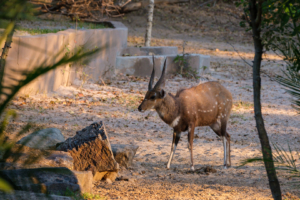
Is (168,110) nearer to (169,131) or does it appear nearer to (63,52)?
(63,52)

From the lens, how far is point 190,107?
5238 mm

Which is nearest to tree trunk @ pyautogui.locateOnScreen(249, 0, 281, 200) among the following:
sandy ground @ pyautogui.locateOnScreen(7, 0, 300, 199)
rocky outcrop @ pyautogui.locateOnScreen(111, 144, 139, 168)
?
sandy ground @ pyautogui.locateOnScreen(7, 0, 300, 199)

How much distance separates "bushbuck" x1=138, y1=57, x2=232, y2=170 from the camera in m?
5.18

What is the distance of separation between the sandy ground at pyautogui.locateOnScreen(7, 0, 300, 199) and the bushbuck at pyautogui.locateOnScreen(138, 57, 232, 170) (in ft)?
1.33

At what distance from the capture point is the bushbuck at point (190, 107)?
518 cm

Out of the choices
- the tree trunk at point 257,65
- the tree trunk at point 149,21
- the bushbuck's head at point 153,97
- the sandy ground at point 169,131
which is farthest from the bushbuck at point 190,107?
the tree trunk at point 149,21

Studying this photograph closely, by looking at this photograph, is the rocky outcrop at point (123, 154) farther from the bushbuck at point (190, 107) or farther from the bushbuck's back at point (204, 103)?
the bushbuck's back at point (204, 103)

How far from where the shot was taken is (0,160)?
3.70 ft

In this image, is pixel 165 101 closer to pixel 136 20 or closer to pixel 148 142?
pixel 148 142

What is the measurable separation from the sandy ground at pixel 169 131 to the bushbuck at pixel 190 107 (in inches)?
16.0

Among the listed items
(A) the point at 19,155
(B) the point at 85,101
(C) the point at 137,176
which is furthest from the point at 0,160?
(B) the point at 85,101

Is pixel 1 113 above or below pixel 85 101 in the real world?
above

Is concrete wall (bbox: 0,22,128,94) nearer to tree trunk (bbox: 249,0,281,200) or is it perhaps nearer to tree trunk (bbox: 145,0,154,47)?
tree trunk (bbox: 145,0,154,47)

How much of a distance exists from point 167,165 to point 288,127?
350 cm
